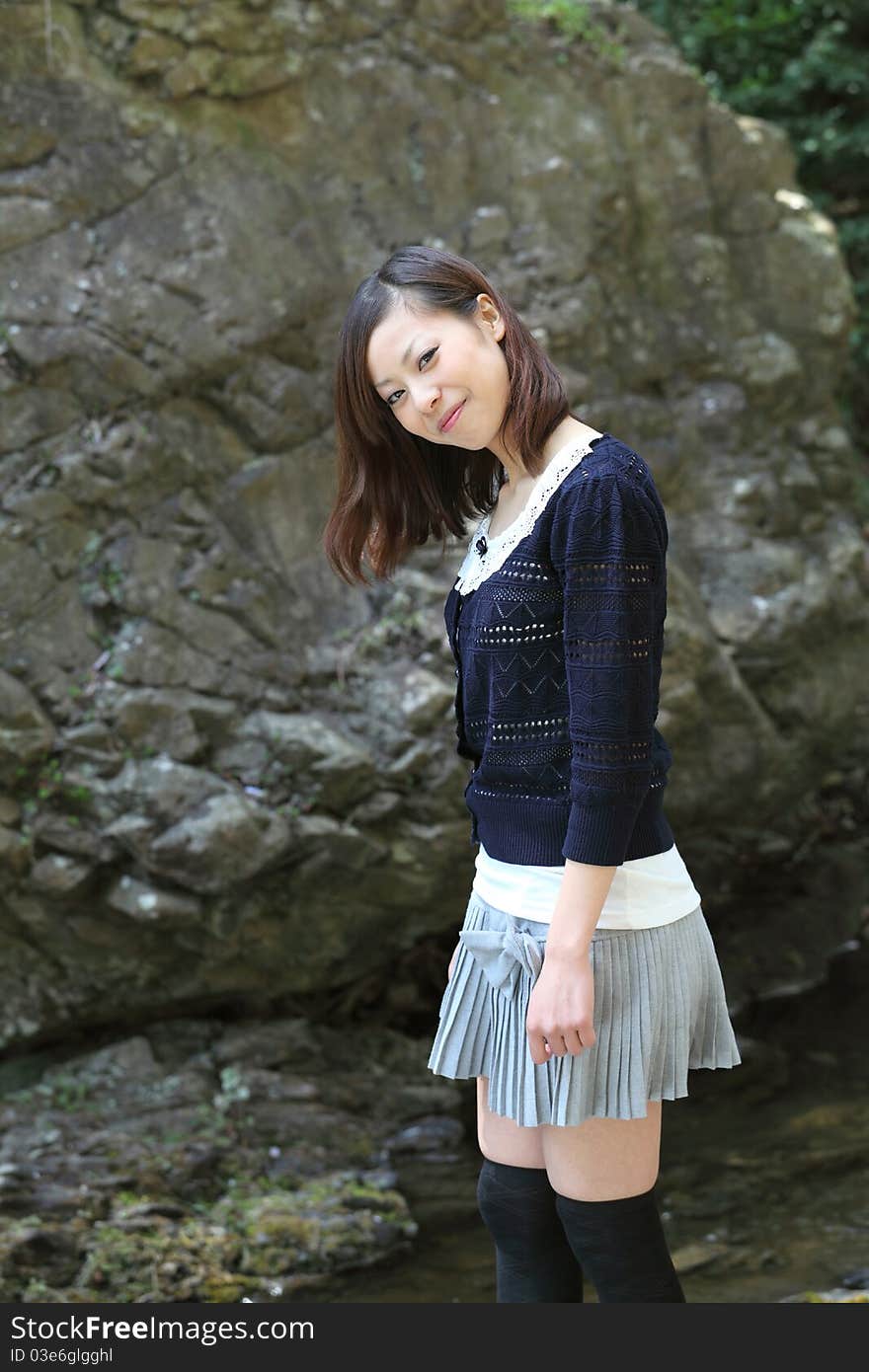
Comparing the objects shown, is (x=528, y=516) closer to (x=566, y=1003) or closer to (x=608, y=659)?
(x=608, y=659)

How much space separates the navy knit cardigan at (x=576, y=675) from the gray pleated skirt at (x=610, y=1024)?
4.6 inches

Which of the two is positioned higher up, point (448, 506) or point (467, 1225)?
point (448, 506)

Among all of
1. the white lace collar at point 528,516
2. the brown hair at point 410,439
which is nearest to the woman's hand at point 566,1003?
the white lace collar at point 528,516

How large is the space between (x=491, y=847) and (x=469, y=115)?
3325 millimetres


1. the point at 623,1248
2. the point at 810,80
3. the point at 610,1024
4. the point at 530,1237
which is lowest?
the point at 530,1237

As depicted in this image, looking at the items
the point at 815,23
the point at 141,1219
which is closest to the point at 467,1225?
the point at 141,1219

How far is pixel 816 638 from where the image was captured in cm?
464

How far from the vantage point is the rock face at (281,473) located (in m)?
3.75

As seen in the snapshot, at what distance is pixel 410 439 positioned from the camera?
1938 millimetres

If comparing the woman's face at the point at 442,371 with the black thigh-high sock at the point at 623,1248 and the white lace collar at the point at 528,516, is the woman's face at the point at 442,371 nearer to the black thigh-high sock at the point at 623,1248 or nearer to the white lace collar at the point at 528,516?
the white lace collar at the point at 528,516

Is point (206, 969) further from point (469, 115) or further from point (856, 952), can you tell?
point (469, 115)

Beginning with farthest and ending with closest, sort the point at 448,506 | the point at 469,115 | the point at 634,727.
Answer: the point at 469,115 → the point at 448,506 → the point at 634,727

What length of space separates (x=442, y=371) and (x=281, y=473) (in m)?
2.38

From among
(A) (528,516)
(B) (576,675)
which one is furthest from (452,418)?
(B) (576,675)
